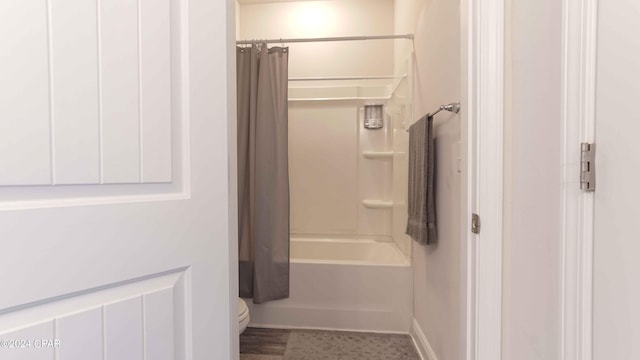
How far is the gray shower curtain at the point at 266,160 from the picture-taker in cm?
242

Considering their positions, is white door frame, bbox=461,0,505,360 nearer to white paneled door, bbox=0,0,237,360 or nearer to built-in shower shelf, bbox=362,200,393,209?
white paneled door, bbox=0,0,237,360

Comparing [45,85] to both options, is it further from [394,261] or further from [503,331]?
[394,261]

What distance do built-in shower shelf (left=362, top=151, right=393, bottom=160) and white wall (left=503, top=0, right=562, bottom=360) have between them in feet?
7.47

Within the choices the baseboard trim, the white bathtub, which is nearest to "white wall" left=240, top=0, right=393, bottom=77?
the white bathtub

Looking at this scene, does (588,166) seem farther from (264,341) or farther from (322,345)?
(264,341)

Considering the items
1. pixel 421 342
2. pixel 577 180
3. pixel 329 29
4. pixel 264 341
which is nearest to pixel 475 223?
pixel 577 180

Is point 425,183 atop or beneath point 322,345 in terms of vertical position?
atop

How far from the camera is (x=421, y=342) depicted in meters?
2.07

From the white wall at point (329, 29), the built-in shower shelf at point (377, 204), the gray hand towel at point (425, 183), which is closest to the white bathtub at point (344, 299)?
the gray hand towel at point (425, 183)

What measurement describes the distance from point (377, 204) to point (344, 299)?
3.46ft

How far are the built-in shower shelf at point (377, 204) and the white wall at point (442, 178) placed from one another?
1000 mm

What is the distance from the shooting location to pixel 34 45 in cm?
60

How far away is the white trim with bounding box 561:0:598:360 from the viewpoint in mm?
609

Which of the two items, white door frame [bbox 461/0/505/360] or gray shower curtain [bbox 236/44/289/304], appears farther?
gray shower curtain [bbox 236/44/289/304]
